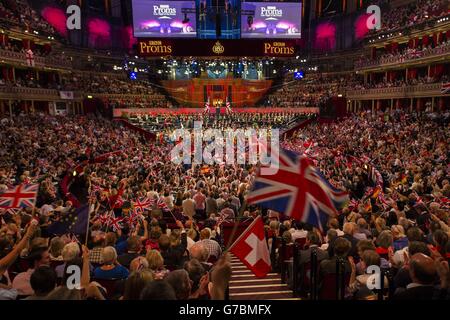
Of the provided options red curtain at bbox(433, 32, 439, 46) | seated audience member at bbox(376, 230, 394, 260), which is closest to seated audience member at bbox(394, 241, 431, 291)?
seated audience member at bbox(376, 230, 394, 260)

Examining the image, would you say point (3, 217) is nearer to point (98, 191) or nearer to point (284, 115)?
point (98, 191)

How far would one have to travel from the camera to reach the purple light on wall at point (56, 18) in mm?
45828

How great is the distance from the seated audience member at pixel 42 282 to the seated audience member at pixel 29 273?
119 centimetres

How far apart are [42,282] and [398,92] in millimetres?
39232

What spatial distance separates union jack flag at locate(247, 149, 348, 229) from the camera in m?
5.34

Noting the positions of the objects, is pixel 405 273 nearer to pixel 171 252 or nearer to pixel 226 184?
pixel 171 252

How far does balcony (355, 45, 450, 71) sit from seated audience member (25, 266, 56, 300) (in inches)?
1362

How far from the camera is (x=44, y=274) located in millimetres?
3691

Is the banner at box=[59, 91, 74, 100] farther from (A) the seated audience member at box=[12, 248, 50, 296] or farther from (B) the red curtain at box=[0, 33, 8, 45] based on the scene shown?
(A) the seated audience member at box=[12, 248, 50, 296]

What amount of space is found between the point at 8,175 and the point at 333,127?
2951cm

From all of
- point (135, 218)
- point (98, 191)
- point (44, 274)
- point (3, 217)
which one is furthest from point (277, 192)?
point (98, 191)

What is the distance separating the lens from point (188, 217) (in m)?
10.7

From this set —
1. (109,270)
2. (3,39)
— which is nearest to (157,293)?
(109,270)

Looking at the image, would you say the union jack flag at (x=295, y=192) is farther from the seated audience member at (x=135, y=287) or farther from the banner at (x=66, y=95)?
the banner at (x=66, y=95)
